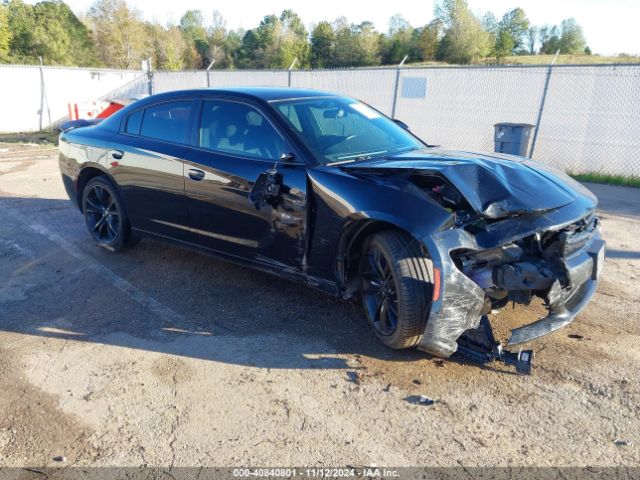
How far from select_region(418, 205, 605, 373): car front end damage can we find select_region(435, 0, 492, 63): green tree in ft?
161

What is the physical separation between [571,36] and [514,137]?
57.7 m

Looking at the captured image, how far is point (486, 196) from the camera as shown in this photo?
3.28 meters

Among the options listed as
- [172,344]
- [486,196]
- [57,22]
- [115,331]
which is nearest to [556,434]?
[486,196]

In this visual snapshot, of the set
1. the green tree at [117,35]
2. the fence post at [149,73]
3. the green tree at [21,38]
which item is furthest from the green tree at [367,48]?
the fence post at [149,73]

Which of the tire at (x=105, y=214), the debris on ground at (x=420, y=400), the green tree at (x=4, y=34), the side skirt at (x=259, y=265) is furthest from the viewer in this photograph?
the green tree at (x=4, y=34)

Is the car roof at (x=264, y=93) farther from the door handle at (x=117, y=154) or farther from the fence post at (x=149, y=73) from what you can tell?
the fence post at (x=149, y=73)

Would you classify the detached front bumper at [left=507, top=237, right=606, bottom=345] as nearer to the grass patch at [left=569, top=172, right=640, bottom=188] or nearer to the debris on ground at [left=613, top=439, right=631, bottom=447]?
the debris on ground at [left=613, top=439, right=631, bottom=447]

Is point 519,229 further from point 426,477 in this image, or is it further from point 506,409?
point 426,477

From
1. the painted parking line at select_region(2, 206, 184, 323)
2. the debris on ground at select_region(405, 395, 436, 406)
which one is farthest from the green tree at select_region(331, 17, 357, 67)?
the debris on ground at select_region(405, 395, 436, 406)

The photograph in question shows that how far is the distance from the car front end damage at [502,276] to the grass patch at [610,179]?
300 inches

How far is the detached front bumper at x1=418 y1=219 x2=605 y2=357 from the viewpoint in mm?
3082

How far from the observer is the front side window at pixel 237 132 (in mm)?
4176

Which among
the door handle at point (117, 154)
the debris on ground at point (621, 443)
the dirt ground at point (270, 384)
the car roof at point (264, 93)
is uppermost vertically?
the car roof at point (264, 93)

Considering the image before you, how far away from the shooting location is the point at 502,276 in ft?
10.4
